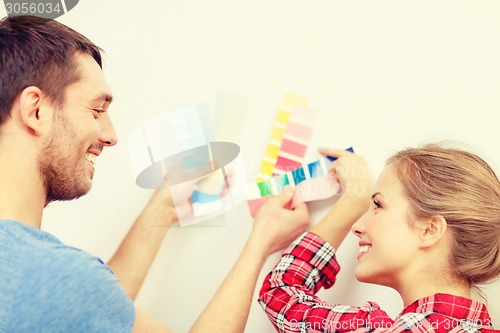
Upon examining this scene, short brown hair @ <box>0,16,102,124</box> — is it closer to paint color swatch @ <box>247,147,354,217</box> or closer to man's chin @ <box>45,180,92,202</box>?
man's chin @ <box>45,180,92,202</box>

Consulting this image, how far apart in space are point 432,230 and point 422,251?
45 millimetres

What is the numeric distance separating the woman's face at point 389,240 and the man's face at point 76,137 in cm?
59

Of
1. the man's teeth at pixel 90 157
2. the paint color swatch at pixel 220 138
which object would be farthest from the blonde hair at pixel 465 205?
the man's teeth at pixel 90 157

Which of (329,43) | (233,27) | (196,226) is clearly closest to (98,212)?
(196,226)

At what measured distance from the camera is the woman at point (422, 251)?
1088mm

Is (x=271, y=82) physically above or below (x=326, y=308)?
above

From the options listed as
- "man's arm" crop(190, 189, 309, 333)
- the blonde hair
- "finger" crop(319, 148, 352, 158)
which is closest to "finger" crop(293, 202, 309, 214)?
"man's arm" crop(190, 189, 309, 333)

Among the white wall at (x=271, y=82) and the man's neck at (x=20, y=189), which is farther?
the white wall at (x=271, y=82)

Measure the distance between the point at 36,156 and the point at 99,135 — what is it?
16 centimetres

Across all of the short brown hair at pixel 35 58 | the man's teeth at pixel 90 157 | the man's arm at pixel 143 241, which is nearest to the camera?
the short brown hair at pixel 35 58

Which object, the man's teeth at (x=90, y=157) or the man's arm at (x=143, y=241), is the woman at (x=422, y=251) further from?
the man's teeth at (x=90, y=157)

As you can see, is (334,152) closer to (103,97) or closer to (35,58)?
(103,97)

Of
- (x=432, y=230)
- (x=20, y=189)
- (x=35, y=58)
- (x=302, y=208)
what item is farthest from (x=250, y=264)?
(x=35, y=58)

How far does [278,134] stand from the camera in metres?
1.36
